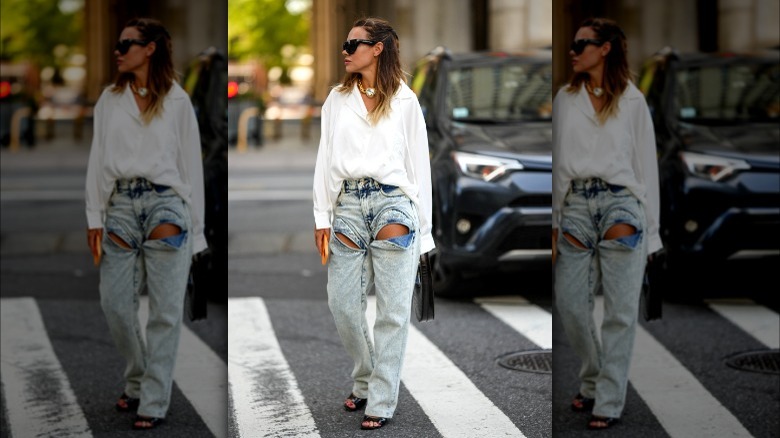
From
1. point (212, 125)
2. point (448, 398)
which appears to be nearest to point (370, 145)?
point (212, 125)

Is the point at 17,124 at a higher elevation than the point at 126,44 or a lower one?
lower

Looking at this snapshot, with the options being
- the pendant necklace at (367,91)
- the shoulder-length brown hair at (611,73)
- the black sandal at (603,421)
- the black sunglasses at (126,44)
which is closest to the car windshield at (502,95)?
the pendant necklace at (367,91)

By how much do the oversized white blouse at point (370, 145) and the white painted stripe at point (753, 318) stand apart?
2.40 metres

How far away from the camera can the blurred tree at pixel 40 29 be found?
4141 millimetres

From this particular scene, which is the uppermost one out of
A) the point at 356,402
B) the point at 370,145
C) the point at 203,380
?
the point at 370,145

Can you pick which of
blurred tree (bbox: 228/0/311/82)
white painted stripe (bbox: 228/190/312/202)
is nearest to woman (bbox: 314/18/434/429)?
white painted stripe (bbox: 228/190/312/202)

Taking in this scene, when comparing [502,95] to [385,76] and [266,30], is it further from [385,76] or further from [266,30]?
[266,30]

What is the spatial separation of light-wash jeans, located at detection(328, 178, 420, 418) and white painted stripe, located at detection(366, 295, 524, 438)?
9.6 inches

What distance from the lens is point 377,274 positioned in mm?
4156

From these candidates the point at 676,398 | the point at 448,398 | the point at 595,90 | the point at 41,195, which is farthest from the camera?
the point at 41,195

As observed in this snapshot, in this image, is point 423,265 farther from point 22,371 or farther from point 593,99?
point 22,371

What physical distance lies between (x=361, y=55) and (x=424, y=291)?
3.06 ft

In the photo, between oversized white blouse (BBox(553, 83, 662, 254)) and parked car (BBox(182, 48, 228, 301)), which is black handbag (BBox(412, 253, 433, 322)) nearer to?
oversized white blouse (BBox(553, 83, 662, 254))

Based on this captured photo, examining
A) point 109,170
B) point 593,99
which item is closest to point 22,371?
point 109,170
